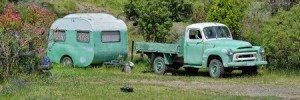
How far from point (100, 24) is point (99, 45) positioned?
33.8 inches

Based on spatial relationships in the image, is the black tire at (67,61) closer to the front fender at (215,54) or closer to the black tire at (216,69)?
the front fender at (215,54)

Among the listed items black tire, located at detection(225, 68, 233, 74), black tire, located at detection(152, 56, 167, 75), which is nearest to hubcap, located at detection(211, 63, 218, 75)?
black tire, located at detection(225, 68, 233, 74)

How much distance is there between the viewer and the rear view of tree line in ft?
75.4

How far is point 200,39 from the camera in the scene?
23.2 metres

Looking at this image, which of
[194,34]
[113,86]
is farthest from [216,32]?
[113,86]

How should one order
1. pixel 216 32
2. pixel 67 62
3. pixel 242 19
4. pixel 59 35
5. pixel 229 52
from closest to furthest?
pixel 229 52 → pixel 216 32 → pixel 67 62 → pixel 59 35 → pixel 242 19

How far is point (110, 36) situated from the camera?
26.6 meters

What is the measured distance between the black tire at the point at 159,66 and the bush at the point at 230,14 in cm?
376

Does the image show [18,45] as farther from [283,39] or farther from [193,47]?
[283,39]

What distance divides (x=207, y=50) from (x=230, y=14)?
445cm

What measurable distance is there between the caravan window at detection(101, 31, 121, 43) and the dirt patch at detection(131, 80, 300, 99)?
6.33 metres

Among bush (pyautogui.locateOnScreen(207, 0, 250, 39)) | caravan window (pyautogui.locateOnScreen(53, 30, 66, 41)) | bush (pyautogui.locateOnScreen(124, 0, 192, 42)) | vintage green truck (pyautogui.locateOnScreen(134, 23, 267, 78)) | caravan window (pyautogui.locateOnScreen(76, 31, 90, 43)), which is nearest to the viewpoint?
vintage green truck (pyautogui.locateOnScreen(134, 23, 267, 78))

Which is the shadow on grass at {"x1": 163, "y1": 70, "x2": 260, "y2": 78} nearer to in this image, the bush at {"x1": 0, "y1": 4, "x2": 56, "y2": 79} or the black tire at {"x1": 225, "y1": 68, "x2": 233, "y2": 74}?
the black tire at {"x1": 225, "y1": 68, "x2": 233, "y2": 74}

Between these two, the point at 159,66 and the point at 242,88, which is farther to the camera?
the point at 159,66
